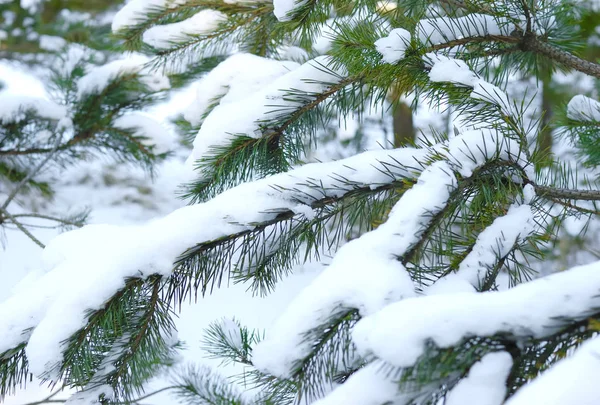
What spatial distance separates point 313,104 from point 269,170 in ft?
0.61

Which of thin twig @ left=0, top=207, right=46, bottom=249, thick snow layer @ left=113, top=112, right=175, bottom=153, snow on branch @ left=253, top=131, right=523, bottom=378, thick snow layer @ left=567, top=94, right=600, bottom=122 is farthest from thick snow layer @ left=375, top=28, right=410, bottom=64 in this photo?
thick snow layer @ left=113, top=112, right=175, bottom=153

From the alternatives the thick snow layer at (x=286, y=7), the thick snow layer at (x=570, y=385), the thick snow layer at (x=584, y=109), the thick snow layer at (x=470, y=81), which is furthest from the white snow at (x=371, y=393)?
the thick snow layer at (x=584, y=109)

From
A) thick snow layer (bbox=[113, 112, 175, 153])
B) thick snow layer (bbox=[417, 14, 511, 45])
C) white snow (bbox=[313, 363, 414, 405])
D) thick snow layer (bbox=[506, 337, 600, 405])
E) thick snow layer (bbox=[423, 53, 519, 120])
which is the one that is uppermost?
thick snow layer (bbox=[417, 14, 511, 45])

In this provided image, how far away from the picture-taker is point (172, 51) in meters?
1.69

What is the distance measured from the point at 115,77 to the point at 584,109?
1773 mm

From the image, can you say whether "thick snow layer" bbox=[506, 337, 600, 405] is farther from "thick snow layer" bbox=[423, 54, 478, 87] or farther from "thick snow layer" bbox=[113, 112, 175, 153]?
"thick snow layer" bbox=[113, 112, 175, 153]

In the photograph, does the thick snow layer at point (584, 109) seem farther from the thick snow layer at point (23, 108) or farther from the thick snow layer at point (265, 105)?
the thick snow layer at point (23, 108)

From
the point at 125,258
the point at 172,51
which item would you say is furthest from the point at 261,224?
the point at 172,51

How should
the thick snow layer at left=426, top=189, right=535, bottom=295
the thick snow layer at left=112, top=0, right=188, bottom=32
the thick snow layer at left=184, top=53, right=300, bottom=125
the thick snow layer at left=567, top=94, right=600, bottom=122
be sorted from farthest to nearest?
the thick snow layer at left=112, top=0, right=188, bottom=32 → the thick snow layer at left=567, top=94, right=600, bottom=122 → the thick snow layer at left=184, top=53, right=300, bottom=125 → the thick snow layer at left=426, top=189, right=535, bottom=295

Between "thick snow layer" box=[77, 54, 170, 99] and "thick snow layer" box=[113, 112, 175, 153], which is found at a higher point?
"thick snow layer" box=[77, 54, 170, 99]

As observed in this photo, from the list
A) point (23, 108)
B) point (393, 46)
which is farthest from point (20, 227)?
point (393, 46)

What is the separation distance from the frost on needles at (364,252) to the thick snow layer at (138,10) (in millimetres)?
352

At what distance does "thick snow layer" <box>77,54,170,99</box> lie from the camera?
2078mm

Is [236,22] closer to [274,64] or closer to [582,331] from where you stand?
[274,64]
